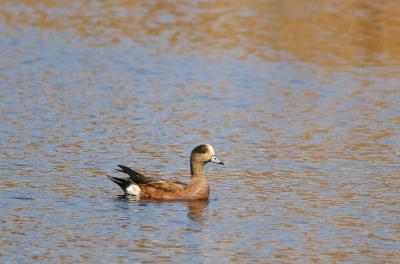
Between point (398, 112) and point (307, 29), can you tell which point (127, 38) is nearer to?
point (307, 29)

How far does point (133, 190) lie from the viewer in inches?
559

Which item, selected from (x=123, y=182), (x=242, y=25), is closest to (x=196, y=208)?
(x=123, y=182)

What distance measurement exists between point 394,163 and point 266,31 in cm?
1132

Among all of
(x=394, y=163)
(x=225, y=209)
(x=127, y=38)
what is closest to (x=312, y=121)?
(x=394, y=163)

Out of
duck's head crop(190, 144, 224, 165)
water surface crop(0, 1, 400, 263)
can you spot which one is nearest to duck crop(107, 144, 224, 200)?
water surface crop(0, 1, 400, 263)

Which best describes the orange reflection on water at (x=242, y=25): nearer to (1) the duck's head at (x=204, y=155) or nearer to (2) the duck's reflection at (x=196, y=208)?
(1) the duck's head at (x=204, y=155)

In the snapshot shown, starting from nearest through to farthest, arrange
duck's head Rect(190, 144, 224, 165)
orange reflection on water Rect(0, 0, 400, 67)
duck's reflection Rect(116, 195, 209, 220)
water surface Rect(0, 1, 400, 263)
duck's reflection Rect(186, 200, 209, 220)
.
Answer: water surface Rect(0, 1, 400, 263)
duck's reflection Rect(186, 200, 209, 220)
duck's reflection Rect(116, 195, 209, 220)
duck's head Rect(190, 144, 224, 165)
orange reflection on water Rect(0, 0, 400, 67)

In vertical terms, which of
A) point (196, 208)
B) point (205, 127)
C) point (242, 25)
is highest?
point (242, 25)

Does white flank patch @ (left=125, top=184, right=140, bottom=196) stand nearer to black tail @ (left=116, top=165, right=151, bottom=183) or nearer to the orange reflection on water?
black tail @ (left=116, top=165, right=151, bottom=183)

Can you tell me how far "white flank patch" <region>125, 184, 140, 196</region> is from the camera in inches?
559

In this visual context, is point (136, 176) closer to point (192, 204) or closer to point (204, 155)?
point (192, 204)

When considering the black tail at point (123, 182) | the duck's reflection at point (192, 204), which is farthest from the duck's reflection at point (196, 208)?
the black tail at point (123, 182)

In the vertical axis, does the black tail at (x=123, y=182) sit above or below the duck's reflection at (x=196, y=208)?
above

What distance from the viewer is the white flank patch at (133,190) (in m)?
14.2
